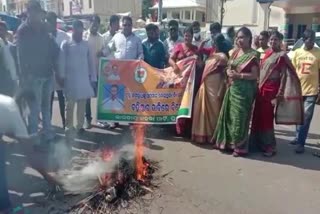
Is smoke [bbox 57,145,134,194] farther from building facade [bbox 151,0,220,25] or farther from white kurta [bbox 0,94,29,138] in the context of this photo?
building facade [bbox 151,0,220,25]

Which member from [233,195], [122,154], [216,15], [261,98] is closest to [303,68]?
[261,98]

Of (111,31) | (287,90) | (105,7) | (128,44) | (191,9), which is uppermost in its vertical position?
(105,7)

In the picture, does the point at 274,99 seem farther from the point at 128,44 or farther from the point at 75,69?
the point at 75,69

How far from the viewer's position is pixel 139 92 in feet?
21.2

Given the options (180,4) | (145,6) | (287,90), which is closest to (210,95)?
(287,90)

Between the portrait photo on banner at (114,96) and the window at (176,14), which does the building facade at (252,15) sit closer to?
the window at (176,14)

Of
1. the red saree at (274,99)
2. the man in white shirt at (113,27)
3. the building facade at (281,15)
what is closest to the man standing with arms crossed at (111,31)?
the man in white shirt at (113,27)

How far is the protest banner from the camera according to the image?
6.38 metres

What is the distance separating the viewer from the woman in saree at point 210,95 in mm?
5918

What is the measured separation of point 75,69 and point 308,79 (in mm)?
3588

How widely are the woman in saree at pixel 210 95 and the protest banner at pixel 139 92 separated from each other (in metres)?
0.33

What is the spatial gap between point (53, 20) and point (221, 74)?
3.03 m

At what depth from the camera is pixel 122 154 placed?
16.8ft

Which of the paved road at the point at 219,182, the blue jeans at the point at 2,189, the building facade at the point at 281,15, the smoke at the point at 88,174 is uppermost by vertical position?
the building facade at the point at 281,15
